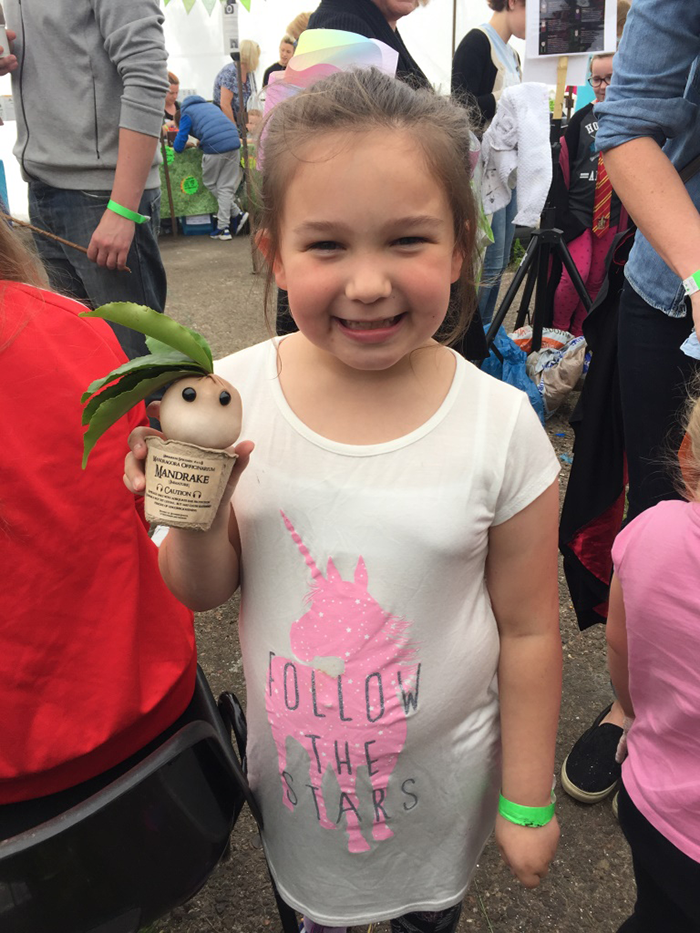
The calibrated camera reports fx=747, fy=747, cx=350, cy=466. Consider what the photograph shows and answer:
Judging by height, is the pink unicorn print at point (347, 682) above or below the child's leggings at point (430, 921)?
above

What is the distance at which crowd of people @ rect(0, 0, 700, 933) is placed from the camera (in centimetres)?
95

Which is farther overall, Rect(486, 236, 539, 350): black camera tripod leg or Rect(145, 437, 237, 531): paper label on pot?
Rect(486, 236, 539, 350): black camera tripod leg

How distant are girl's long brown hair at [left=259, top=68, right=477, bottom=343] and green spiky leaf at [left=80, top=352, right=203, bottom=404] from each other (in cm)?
27

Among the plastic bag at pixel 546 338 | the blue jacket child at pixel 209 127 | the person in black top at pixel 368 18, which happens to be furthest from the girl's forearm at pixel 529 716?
the blue jacket child at pixel 209 127

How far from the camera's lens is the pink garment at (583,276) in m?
4.51

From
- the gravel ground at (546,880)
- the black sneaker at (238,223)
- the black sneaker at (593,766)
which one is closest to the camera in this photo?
the gravel ground at (546,880)

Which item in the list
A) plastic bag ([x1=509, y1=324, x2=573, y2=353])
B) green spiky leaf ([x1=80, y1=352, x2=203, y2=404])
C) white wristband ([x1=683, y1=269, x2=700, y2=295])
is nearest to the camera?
green spiky leaf ([x1=80, y1=352, x2=203, y2=404])

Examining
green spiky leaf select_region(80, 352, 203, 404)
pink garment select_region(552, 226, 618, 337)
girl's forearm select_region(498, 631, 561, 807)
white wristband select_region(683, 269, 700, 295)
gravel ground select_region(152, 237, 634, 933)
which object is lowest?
gravel ground select_region(152, 237, 634, 933)

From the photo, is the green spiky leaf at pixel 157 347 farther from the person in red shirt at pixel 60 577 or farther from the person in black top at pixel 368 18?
the person in black top at pixel 368 18

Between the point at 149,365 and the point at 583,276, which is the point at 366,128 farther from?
the point at 583,276

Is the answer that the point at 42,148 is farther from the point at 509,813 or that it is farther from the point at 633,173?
the point at 509,813

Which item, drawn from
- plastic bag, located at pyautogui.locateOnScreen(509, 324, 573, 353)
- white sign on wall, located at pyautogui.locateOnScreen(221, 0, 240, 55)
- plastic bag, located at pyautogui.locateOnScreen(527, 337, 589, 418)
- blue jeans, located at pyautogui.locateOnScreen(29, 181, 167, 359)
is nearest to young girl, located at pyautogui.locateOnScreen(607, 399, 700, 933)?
blue jeans, located at pyautogui.locateOnScreen(29, 181, 167, 359)

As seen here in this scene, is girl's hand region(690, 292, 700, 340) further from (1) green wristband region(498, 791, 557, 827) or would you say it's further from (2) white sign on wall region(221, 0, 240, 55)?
(2) white sign on wall region(221, 0, 240, 55)

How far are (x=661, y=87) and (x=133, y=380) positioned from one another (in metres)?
1.16
